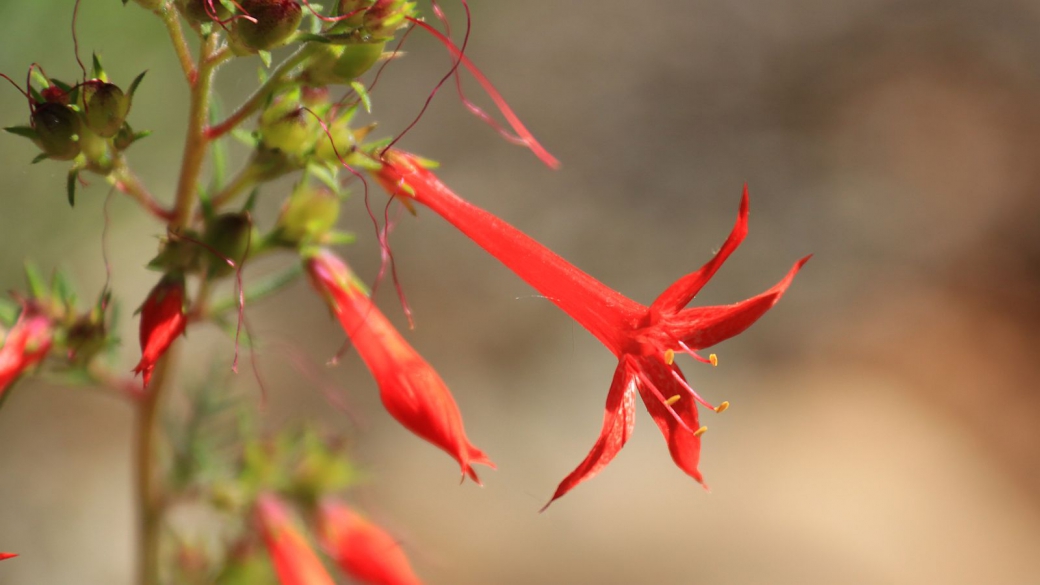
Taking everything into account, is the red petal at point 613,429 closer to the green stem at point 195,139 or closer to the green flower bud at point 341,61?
the green flower bud at point 341,61

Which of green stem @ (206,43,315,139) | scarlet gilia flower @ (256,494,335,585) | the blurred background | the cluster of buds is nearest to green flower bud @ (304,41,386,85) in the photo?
green stem @ (206,43,315,139)

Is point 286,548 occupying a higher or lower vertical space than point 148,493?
lower

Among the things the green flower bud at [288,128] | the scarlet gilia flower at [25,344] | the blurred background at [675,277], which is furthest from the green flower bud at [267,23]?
the blurred background at [675,277]

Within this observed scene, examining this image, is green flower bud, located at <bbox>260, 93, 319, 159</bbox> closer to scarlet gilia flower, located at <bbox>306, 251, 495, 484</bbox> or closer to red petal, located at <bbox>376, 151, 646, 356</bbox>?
red petal, located at <bbox>376, 151, 646, 356</bbox>

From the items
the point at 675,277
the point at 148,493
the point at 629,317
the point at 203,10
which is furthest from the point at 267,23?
the point at 675,277

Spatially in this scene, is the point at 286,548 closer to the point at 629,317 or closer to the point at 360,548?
the point at 360,548

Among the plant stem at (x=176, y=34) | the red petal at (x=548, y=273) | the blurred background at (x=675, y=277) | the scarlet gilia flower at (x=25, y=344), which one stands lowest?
the blurred background at (x=675, y=277)
